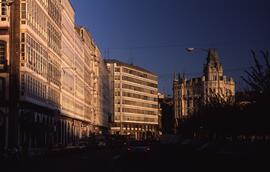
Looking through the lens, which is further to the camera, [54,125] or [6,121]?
[54,125]

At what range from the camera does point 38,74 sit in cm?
7431

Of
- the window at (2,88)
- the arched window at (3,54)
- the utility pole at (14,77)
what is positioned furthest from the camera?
the arched window at (3,54)

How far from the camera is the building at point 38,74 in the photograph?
67812 mm

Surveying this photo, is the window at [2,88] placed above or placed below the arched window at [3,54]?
below

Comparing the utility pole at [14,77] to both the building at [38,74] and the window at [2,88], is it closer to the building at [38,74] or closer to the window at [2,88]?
the building at [38,74]

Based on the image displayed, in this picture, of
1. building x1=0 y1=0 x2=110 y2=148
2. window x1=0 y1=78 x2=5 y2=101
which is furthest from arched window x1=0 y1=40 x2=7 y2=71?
window x1=0 y1=78 x2=5 y2=101

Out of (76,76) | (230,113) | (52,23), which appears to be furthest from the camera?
(76,76)

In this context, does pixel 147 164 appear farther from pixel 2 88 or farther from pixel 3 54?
pixel 3 54

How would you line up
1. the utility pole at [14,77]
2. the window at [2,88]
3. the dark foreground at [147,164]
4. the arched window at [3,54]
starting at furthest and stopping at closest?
the arched window at [3,54] < the window at [2,88] < the utility pole at [14,77] < the dark foreground at [147,164]

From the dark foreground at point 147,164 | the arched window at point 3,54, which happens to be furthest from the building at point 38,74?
the dark foreground at point 147,164

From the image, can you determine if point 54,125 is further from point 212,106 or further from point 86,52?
point 86,52

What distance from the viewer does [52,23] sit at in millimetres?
86438

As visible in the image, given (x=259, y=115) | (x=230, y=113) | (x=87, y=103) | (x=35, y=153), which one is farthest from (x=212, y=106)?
(x=87, y=103)

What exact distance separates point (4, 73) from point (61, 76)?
88.2ft
